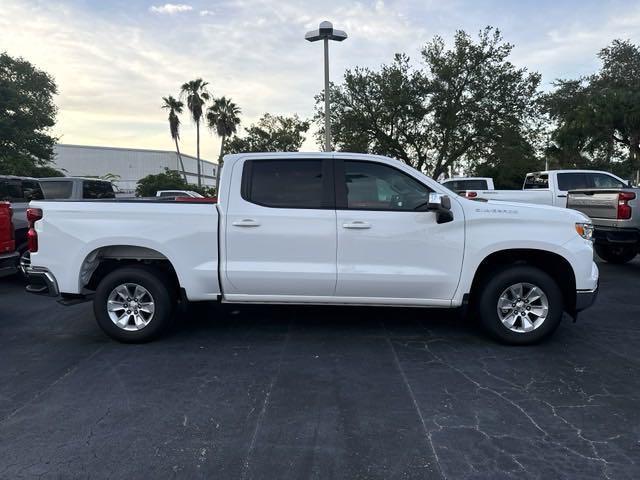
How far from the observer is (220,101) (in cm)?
5128

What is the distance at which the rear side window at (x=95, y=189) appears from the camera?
39.3 feet

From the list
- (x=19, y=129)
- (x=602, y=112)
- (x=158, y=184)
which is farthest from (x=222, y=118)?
(x=602, y=112)

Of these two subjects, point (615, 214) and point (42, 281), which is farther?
point (615, 214)

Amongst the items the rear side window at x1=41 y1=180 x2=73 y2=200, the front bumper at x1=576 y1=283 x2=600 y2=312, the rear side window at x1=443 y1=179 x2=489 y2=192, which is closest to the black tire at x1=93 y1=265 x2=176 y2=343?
the front bumper at x1=576 y1=283 x2=600 y2=312

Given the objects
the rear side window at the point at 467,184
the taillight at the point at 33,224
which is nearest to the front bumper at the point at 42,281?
the taillight at the point at 33,224

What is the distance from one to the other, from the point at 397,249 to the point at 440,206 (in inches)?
24.1

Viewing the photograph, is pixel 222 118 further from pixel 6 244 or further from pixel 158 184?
pixel 6 244

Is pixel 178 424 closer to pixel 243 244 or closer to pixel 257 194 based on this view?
pixel 243 244

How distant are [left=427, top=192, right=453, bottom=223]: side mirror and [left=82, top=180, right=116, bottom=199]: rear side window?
10070 mm

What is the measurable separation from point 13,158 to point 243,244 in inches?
1232

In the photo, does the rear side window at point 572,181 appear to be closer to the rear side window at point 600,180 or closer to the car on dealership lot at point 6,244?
the rear side window at point 600,180

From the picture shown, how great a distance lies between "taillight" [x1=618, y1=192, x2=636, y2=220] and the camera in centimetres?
801

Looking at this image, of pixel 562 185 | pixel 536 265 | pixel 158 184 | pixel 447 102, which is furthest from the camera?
pixel 158 184

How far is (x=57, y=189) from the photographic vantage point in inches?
459
